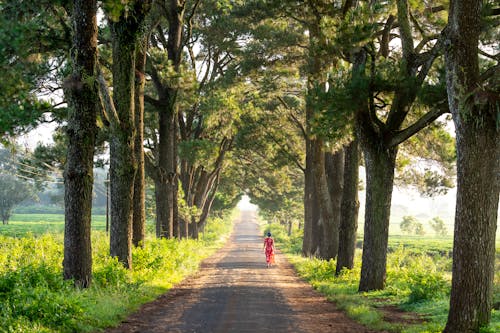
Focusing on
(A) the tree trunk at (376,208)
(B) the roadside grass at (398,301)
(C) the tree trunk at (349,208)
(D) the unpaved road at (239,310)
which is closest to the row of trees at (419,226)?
(B) the roadside grass at (398,301)

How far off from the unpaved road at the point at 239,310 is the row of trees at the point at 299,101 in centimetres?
198

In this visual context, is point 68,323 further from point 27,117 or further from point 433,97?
point 433,97

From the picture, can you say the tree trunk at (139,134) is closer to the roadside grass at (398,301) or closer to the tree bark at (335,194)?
the roadside grass at (398,301)

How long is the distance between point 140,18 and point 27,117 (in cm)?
397

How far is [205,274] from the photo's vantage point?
2228 cm

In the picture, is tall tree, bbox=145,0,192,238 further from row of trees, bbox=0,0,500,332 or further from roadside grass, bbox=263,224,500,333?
roadside grass, bbox=263,224,500,333

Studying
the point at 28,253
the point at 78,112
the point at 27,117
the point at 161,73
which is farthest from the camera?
the point at 161,73

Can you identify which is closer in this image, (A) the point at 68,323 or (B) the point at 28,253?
(A) the point at 68,323

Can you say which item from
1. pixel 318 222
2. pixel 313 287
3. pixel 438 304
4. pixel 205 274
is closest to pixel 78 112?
pixel 438 304

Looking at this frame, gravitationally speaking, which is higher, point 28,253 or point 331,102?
point 331,102

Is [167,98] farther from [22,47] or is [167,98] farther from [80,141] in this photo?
[80,141]

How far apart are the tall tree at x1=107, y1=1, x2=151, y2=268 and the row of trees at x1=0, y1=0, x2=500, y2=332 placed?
3cm

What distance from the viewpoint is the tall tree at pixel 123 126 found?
15023 mm

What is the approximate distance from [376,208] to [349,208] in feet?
10.5
